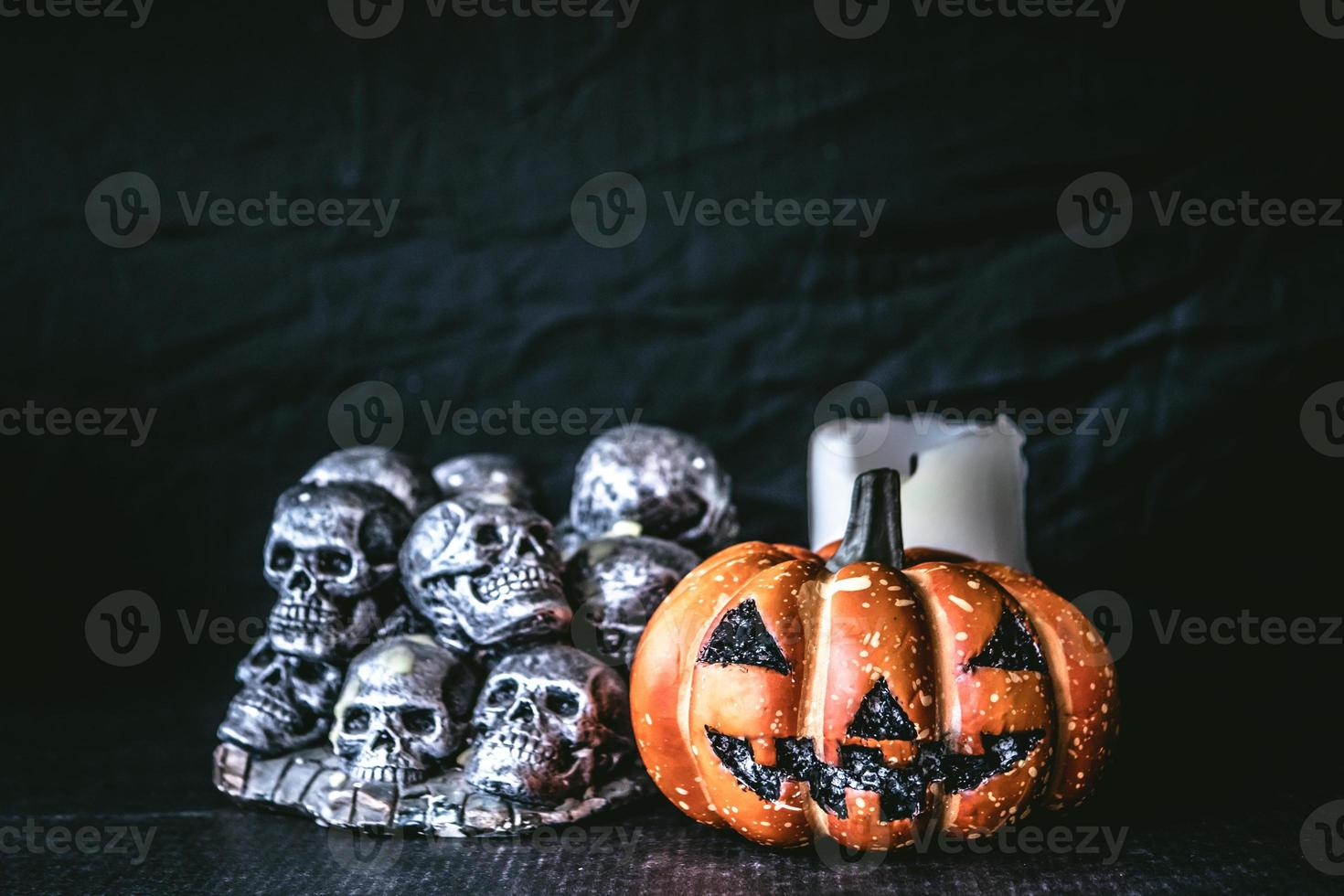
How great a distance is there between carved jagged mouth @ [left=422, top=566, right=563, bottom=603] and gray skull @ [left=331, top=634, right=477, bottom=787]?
7 centimetres

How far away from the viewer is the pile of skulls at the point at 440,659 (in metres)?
1.23

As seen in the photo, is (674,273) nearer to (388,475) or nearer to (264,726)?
(388,475)

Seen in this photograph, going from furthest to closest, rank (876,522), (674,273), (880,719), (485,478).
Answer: (674,273), (485,478), (876,522), (880,719)

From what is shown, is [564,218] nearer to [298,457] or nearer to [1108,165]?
[298,457]

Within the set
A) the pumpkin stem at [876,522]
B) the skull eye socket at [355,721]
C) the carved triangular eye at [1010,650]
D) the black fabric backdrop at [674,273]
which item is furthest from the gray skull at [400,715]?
the black fabric backdrop at [674,273]

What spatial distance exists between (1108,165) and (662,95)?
2.09ft

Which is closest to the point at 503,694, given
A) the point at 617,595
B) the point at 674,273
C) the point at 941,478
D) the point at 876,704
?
the point at 617,595

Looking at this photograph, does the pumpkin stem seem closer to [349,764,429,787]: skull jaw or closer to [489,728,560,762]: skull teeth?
[489,728,560,762]: skull teeth

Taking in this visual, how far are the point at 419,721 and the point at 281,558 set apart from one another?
23cm

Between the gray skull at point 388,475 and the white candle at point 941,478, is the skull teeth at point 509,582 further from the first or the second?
the white candle at point 941,478

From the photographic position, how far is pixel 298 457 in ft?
6.52

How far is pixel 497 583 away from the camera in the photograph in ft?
4.22

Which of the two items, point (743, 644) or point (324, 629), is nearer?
point (743, 644)

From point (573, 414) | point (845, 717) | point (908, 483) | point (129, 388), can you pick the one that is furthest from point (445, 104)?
point (845, 717)
